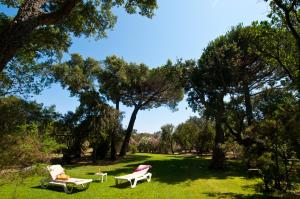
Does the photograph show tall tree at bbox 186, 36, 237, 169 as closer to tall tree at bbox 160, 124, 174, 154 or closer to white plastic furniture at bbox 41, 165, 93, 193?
white plastic furniture at bbox 41, 165, 93, 193

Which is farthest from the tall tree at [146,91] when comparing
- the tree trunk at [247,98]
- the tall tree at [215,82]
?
the tree trunk at [247,98]

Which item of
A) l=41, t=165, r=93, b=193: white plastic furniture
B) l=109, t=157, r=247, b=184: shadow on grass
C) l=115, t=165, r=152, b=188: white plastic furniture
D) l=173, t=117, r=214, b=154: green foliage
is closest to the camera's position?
l=41, t=165, r=93, b=193: white plastic furniture

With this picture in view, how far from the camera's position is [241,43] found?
80.0 ft

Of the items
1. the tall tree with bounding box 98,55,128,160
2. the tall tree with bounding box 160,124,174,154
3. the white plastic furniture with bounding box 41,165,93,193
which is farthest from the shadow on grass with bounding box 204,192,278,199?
the tall tree with bounding box 160,124,174,154

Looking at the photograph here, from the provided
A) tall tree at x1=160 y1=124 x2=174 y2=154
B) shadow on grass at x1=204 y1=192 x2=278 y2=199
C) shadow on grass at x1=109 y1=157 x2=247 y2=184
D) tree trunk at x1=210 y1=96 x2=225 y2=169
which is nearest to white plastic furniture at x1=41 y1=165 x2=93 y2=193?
shadow on grass at x1=109 y1=157 x2=247 y2=184

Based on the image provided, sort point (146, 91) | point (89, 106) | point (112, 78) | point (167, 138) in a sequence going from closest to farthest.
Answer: point (89, 106) → point (112, 78) → point (146, 91) → point (167, 138)

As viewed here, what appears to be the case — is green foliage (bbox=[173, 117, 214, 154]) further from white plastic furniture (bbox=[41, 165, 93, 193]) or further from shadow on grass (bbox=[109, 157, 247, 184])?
white plastic furniture (bbox=[41, 165, 93, 193])

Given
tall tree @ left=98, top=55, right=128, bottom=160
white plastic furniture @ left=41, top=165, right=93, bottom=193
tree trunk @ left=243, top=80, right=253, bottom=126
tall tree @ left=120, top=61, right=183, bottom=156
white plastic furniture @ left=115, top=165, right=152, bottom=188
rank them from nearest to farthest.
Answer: white plastic furniture @ left=41, top=165, right=93, bottom=193 < white plastic furniture @ left=115, top=165, right=152, bottom=188 < tree trunk @ left=243, top=80, right=253, bottom=126 < tall tree @ left=98, top=55, right=128, bottom=160 < tall tree @ left=120, top=61, right=183, bottom=156

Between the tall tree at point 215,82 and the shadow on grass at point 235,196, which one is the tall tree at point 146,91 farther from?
the shadow on grass at point 235,196

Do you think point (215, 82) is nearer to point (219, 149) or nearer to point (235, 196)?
point (219, 149)

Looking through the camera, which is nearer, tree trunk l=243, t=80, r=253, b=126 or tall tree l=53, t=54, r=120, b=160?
tree trunk l=243, t=80, r=253, b=126

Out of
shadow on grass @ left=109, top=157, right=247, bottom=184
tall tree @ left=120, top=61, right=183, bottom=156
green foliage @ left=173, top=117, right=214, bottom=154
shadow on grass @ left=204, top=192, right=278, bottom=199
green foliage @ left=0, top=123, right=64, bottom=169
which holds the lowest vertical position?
shadow on grass @ left=204, top=192, right=278, bottom=199

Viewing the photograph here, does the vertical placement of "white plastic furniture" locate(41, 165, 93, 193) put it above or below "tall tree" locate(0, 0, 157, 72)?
below

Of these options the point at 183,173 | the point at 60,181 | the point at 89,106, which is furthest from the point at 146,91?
the point at 60,181
